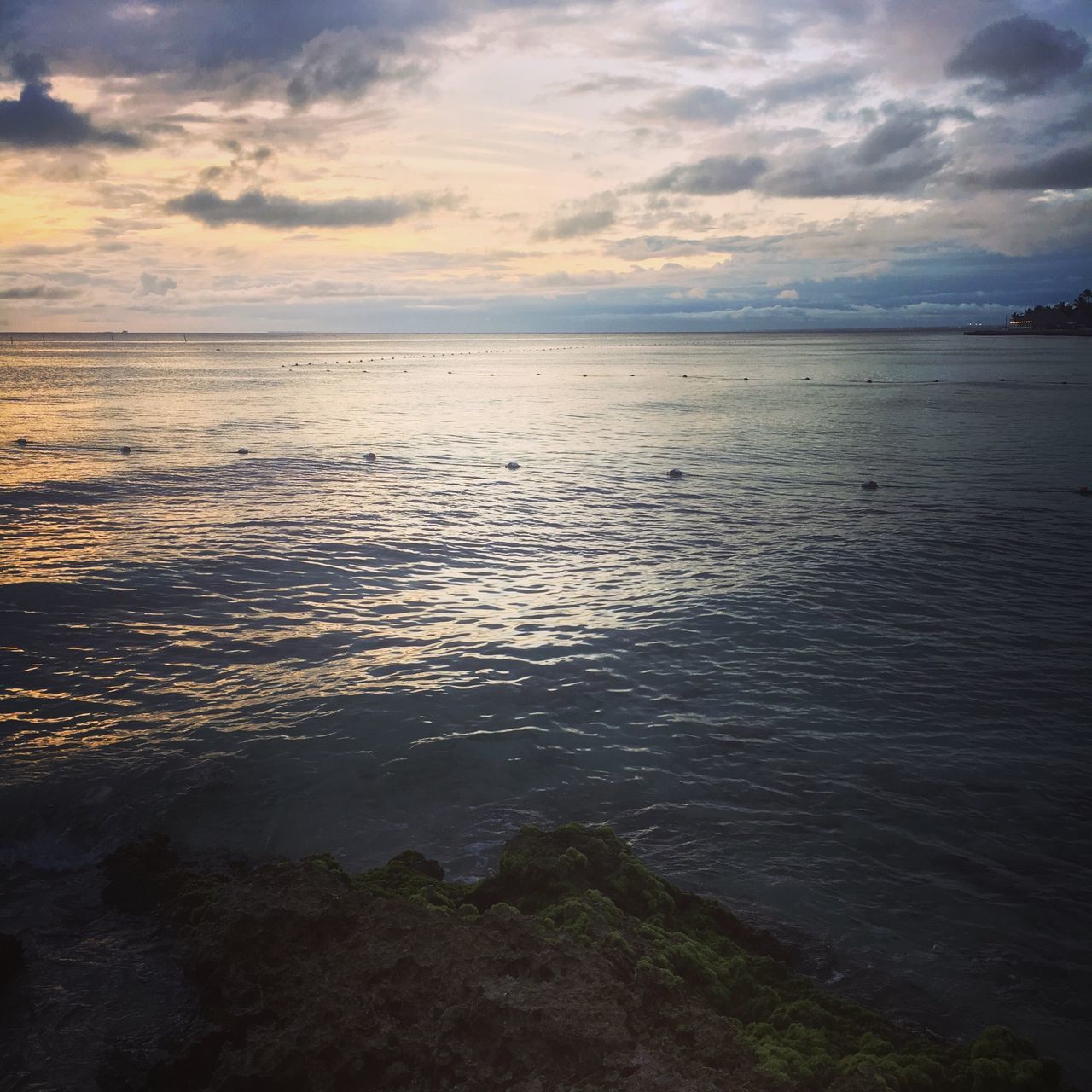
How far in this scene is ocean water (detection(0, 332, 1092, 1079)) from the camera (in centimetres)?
875

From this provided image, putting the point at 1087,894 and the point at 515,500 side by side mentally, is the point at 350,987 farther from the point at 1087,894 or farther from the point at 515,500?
the point at 515,500

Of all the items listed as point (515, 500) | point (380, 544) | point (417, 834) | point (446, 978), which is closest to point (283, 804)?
point (417, 834)

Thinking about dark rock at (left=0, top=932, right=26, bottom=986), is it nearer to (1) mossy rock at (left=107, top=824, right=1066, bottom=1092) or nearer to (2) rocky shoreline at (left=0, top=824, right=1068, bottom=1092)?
(2) rocky shoreline at (left=0, top=824, right=1068, bottom=1092)

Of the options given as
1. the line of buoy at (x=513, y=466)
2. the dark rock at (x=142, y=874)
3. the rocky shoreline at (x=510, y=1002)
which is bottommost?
the dark rock at (x=142, y=874)

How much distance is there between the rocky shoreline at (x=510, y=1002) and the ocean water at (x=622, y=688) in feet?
4.03

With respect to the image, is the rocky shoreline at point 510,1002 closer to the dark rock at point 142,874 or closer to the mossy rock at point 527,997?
the mossy rock at point 527,997

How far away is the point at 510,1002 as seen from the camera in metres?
5.53

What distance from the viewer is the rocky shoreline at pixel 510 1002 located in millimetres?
5238

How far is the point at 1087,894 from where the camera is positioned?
332 inches

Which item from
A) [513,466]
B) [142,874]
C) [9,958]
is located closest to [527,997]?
[9,958]

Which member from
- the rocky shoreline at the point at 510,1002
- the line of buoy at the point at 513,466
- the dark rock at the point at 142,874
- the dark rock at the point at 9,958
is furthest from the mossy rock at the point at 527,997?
the line of buoy at the point at 513,466

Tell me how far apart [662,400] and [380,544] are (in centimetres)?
4875

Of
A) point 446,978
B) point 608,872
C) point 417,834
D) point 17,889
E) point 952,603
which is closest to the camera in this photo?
point 446,978

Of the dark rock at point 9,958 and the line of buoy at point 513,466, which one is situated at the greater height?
the line of buoy at point 513,466
